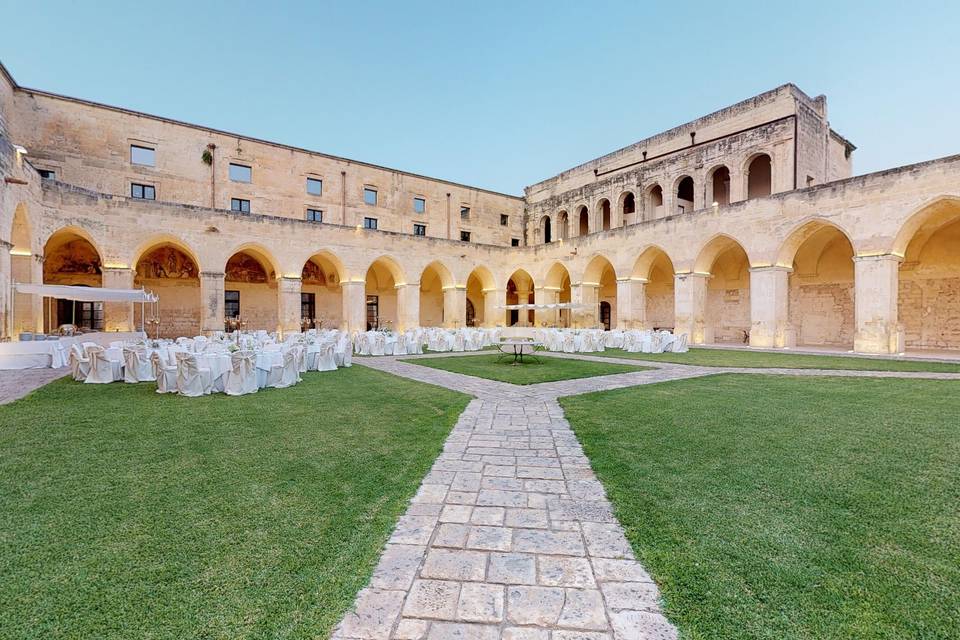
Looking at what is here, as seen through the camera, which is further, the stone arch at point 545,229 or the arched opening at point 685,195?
the stone arch at point 545,229

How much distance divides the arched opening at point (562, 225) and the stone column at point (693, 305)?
12288 mm

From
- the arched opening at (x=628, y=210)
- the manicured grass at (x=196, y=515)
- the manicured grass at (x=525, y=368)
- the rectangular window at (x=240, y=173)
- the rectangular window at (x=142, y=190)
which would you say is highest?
the rectangular window at (x=240, y=173)

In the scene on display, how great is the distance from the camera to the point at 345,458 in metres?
4.26

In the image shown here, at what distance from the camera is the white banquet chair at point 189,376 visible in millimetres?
7609

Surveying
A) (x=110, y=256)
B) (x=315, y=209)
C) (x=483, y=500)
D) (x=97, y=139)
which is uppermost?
(x=97, y=139)

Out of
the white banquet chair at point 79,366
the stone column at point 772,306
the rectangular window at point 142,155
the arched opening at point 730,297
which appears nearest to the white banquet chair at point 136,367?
the white banquet chair at point 79,366

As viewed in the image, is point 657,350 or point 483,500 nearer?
point 483,500

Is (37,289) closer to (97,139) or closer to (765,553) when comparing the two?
(97,139)

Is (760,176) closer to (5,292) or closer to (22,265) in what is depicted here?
(5,292)

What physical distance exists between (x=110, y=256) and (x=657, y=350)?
21.1m

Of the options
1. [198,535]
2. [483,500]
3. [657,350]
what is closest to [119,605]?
[198,535]

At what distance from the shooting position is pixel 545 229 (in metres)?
34.6

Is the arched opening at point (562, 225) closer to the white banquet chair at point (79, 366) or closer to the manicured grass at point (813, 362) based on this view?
the manicured grass at point (813, 362)

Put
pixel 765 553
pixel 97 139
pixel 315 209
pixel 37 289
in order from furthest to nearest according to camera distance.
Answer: pixel 315 209 < pixel 97 139 < pixel 37 289 < pixel 765 553
